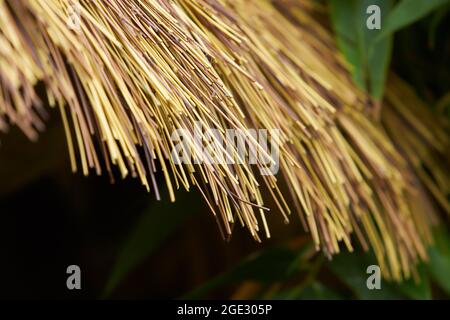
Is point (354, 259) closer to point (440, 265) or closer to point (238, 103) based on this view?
point (440, 265)

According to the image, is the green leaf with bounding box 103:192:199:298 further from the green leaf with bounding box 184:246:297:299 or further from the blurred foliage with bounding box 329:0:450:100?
the blurred foliage with bounding box 329:0:450:100

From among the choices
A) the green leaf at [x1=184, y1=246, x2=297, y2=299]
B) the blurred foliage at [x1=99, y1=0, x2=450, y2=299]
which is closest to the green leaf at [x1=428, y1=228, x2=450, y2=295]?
the blurred foliage at [x1=99, y1=0, x2=450, y2=299]

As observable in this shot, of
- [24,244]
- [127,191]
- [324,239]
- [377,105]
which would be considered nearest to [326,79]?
[377,105]

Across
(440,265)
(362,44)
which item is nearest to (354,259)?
(440,265)

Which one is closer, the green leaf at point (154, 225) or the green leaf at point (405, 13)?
the green leaf at point (405, 13)

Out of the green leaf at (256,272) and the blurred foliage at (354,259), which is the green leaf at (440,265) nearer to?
the blurred foliage at (354,259)

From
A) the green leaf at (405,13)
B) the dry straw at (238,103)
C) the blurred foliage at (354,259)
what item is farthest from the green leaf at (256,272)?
the green leaf at (405,13)
